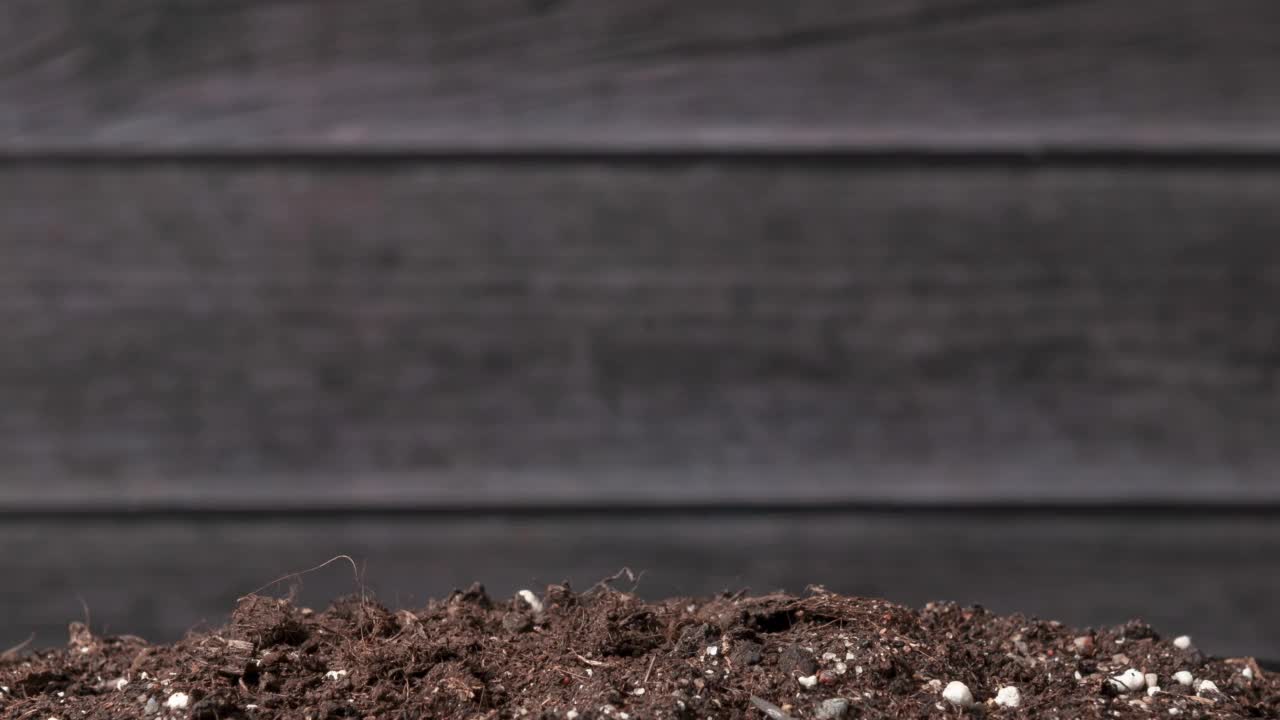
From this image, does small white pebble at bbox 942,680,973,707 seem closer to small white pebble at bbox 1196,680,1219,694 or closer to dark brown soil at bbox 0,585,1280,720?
dark brown soil at bbox 0,585,1280,720

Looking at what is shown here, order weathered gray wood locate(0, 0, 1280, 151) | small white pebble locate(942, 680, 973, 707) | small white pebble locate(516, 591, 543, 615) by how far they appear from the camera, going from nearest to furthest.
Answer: small white pebble locate(942, 680, 973, 707)
small white pebble locate(516, 591, 543, 615)
weathered gray wood locate(0, 0, 1280, 151)

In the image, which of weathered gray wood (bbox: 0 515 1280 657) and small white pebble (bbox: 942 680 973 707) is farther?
weathered gray wood (bbox: 0 515 1280 657)

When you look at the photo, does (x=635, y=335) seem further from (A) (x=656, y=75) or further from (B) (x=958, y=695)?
(B) (x=958, y=695)

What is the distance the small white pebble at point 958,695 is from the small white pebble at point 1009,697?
0.02 m

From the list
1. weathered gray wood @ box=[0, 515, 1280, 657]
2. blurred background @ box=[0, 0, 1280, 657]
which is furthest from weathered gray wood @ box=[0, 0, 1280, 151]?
weathered gray wood @ box=[0, 515, 1280, 657]

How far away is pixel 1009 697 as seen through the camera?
1.90 feet

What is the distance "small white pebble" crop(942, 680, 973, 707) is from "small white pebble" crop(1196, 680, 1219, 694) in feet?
0.53

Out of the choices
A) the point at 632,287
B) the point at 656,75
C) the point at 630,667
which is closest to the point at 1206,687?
the point at 630,667

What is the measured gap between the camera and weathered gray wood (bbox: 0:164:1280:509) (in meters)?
0.99

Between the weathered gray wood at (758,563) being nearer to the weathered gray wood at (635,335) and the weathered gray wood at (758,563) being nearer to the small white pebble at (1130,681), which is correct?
the weathered gray wood at (635,335)

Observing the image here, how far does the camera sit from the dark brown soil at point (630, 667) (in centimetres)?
56

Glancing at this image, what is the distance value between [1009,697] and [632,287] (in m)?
0.56

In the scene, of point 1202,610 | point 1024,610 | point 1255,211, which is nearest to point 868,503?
point 1024,610

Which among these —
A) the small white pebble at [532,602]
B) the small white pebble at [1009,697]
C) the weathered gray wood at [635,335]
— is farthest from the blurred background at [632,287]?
the small white pebble at [1009,697]
